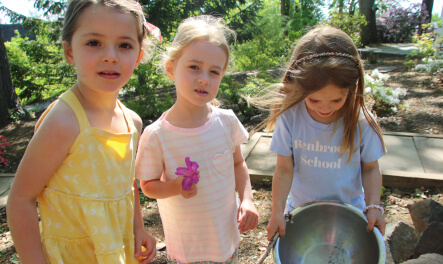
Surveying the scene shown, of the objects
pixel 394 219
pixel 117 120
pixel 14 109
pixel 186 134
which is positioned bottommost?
pixel 394 219

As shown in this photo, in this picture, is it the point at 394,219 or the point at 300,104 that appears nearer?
the point at 300,104

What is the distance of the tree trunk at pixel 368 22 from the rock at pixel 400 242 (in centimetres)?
1405

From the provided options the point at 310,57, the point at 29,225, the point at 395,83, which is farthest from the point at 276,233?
the point at 395,83

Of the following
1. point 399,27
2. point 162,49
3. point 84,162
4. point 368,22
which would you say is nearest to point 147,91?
point 162,49

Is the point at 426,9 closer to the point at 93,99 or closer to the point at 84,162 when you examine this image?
the point at 93,99

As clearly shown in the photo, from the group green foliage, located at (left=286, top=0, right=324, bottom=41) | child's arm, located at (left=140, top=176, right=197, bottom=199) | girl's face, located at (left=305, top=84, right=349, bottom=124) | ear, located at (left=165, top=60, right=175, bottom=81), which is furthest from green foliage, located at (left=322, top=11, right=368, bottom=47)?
child's arm, located at (left=140, top=176, right=197, bottom=199)

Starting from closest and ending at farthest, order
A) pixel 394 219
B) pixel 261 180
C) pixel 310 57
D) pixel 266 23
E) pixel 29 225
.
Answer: pixel 29 225 → pixel 310 57 → pixel 394 219 → pixel 261 180 → pixel 266 23

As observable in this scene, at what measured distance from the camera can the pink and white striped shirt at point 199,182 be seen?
4.85 feet

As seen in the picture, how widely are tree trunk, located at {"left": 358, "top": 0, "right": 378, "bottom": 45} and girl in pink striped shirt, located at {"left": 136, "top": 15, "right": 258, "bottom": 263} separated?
14695 mm

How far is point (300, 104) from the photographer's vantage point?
5.64 ft

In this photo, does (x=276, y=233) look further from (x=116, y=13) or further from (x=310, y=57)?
(x=116, y=13)

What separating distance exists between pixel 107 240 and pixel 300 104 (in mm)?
1128

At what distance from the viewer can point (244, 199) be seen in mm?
1630

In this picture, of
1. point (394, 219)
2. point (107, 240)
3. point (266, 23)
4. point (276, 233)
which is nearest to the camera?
point (107, 240)
